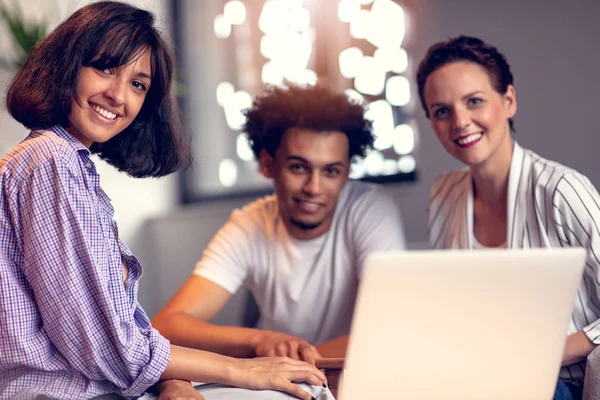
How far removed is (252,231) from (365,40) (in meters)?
1.97

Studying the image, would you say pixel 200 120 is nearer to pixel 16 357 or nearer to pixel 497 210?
pixel 497 210

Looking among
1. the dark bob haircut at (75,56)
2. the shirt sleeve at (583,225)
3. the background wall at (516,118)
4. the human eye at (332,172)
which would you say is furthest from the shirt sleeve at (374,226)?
the background wall at (516,118)

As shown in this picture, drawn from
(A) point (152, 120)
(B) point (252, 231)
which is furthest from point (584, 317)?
(A) point (152, 120)

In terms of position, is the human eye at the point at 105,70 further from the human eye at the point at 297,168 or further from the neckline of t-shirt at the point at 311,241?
the neckline of t-shirt at the point at 311,241

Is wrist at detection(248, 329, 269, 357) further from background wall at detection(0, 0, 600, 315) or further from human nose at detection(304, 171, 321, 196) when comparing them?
background wall at detection(0, 0, 600, 315)

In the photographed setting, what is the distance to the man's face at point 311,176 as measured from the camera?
2.14 metres

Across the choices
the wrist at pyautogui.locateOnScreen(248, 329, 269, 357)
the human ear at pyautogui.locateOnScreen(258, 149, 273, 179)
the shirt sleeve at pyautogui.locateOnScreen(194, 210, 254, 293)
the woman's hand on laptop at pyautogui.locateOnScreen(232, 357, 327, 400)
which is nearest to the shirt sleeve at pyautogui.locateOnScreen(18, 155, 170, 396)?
the woman's hand on laptop at pyautogui.locateOnScreen(232, 357, 327, 400)

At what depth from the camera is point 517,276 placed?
45.5 inches

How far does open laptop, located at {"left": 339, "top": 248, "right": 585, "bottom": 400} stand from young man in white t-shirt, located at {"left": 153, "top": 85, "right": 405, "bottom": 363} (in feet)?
2.87

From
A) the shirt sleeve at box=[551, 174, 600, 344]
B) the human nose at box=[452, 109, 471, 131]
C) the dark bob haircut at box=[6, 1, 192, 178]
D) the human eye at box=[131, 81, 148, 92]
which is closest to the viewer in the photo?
the dark bob haircut at box=[6, 1, 192, 178]

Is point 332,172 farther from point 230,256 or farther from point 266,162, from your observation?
point 230,256

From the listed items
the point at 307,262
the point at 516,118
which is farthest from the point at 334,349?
the point at 516,118

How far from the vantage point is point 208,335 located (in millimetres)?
1911

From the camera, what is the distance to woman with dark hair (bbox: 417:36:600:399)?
1767 mm
